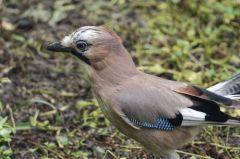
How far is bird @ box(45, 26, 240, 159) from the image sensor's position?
4047 millimetres

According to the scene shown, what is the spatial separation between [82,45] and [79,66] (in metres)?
1.63

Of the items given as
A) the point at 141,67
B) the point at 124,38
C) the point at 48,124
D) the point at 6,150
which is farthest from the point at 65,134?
the point at 124,38

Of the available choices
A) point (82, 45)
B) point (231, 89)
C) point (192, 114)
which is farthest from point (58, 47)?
point (231, 89)

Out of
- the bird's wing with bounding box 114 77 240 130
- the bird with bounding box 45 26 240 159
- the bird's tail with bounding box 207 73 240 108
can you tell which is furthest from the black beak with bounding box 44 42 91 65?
the bird's tail with bounding box 207 73 240 108

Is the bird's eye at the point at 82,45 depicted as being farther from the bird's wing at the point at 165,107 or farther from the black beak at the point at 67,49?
the bird's wing at the point at 165,107

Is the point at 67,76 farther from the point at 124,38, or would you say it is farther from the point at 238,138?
the point at 238,138

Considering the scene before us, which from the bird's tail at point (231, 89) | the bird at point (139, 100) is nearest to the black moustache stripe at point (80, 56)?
the bird at point (139, 100)

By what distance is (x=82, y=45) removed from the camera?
13.3ft

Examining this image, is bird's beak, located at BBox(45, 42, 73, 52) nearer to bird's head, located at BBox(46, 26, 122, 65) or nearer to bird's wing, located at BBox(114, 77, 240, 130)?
bird's head, located at BBox(46, 26, 122, 65)

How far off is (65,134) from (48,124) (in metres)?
0.16

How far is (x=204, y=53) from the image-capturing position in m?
6.05

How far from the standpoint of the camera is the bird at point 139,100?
4047 millimetres

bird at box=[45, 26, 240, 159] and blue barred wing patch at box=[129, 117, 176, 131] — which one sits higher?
bird at box=[45, 26, 240, 159]

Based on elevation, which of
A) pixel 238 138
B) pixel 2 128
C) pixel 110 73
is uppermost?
pixel 110 73
